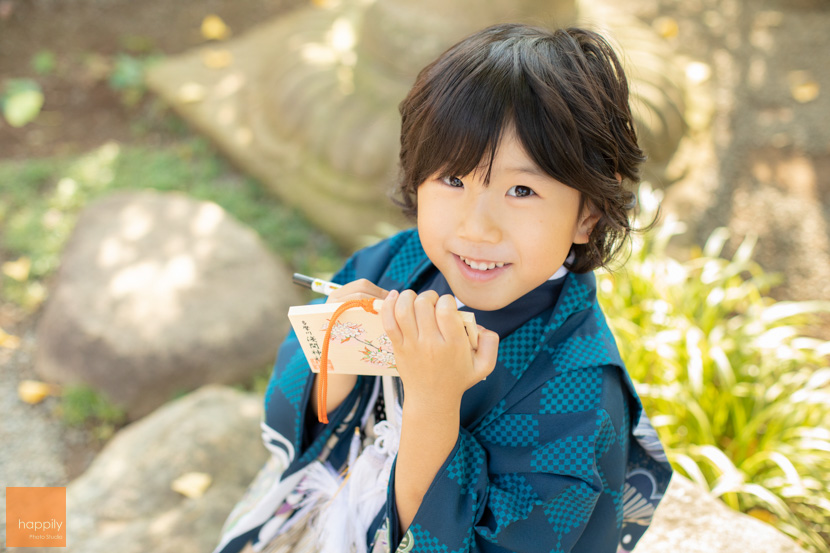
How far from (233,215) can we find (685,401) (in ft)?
8.83

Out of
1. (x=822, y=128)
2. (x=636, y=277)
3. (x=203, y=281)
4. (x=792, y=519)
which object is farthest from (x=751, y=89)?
(x=203, y=281)

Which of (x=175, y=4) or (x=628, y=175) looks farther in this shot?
(x=175, y=4)

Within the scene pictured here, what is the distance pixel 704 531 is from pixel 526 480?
0.85 m

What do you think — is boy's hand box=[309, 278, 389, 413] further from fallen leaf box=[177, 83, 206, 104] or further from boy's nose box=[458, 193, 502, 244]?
fallen leaf box=[177, 83, 206, 104]

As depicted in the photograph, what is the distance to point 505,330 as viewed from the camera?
1337 millimetres

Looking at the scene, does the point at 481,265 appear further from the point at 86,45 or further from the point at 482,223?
the point at 86,45

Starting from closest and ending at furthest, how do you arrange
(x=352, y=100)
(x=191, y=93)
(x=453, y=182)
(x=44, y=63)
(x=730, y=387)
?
(x=453, y=182) → (x=730, y=387) → (x=352, y=100) → (x=191, y=93) → (x=44, y=63)

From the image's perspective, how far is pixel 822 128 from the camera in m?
4.24

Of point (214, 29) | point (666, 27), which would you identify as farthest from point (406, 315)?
point (214, 29)

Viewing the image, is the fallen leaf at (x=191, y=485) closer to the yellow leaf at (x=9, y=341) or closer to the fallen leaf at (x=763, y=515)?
the yellow leaf at (x=9, y=341)

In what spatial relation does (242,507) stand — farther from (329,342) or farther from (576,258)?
(576,258)

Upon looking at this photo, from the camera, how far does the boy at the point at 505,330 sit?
3.60ft

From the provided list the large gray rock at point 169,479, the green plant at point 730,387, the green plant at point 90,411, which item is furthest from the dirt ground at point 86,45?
the green plant at point 730,387

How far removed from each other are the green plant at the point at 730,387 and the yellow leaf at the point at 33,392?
2.48 metres
